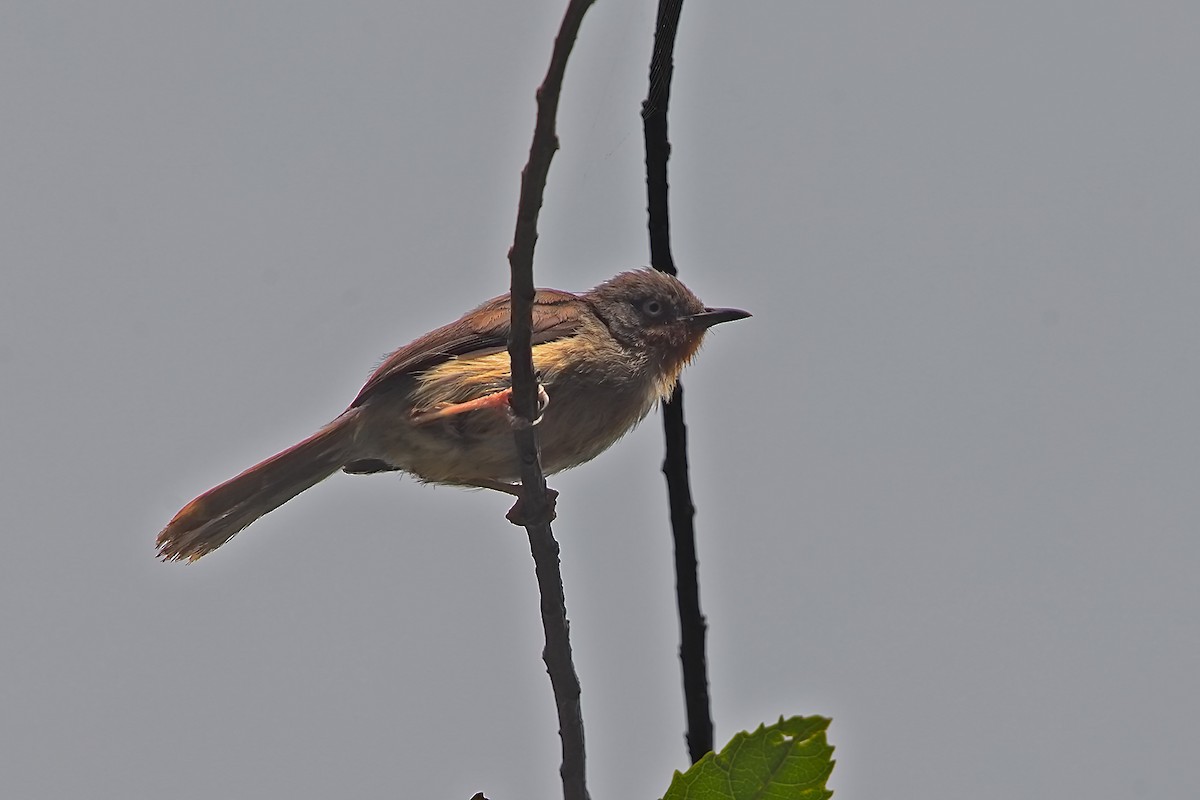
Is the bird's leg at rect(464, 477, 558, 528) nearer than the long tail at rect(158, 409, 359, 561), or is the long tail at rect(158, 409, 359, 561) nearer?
the bird's leg at rect(464, 477, 558, 528)

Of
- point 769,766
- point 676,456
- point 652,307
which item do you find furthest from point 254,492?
point 769,766

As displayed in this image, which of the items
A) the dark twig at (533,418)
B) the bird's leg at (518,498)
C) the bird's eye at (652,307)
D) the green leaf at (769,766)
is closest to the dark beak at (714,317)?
the bird's eye at (652,307)

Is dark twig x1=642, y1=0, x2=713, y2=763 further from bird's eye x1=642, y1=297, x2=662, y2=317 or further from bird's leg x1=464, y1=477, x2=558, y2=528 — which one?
bird's eye x1=642, y1=297, x2=662, y2=317

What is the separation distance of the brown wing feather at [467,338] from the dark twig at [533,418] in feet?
5.33

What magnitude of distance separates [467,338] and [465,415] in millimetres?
516

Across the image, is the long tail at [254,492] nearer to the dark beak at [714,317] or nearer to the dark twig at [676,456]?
the dark beak at [714,317]

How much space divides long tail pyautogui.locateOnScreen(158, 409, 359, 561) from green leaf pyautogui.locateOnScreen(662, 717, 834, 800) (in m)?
2.93

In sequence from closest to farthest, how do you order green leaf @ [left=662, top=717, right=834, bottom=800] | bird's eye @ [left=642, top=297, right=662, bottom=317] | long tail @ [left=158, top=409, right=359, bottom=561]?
green leaf @ [left=662, top=717, right=834, bottom=800] → long tail @ [left=158, top=409, right=359, bottom=561] → bird's eye @ [left=642, top=297, right=662, bottom=317]

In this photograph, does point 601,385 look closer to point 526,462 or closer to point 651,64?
point 526,462

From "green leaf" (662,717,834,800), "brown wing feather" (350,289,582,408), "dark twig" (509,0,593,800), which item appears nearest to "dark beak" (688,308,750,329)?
"brown wing feather" (350,289,582,408)

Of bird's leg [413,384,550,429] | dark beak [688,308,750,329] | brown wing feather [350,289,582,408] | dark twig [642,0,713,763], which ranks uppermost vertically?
dark beak [688,308,750,329]

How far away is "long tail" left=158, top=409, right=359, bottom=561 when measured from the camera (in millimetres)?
5164

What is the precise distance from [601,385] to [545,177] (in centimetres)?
264

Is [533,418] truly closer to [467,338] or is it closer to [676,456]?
[676,456]
